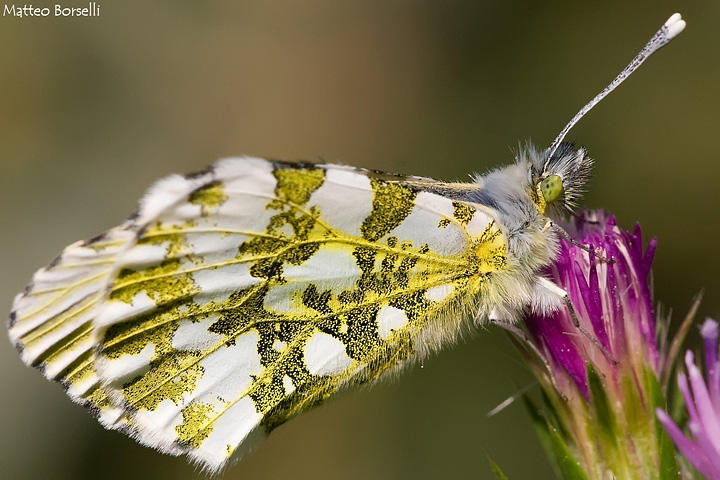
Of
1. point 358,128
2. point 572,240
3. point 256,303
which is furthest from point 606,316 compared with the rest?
point 358,128

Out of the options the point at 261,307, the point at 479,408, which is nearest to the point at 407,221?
the point at 261,307

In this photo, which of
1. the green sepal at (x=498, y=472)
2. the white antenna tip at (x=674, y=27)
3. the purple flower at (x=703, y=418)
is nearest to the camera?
the purple flower at (x=703, y=418)

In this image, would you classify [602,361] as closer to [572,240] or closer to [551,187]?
[572,240]

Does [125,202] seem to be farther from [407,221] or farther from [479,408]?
[407,221]

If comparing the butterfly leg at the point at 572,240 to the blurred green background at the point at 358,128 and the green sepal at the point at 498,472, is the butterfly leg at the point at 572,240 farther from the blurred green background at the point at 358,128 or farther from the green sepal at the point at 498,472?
the blurred green background at the point at 358,128

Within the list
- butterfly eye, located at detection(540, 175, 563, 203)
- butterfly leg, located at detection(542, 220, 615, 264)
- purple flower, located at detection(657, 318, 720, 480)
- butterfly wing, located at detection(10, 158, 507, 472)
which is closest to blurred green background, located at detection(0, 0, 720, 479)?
butterfly eye, located at detection(540, 175, 563, 203)

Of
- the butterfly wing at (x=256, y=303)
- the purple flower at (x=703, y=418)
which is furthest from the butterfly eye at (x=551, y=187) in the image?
the purple flower at (x=703, y=418)

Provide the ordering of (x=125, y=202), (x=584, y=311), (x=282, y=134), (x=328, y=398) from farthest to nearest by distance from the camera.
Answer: (x=282, y=134) < (x=125, y=202) < (x=328, y=398) < (x=584, y=311)

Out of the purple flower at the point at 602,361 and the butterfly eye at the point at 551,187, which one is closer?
the purple flower at the point at 602,361

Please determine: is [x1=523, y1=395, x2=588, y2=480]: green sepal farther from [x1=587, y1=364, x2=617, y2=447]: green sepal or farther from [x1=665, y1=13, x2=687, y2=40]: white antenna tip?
[x1=665, y1=13, x2=687, y2=40]: white antenna tip
